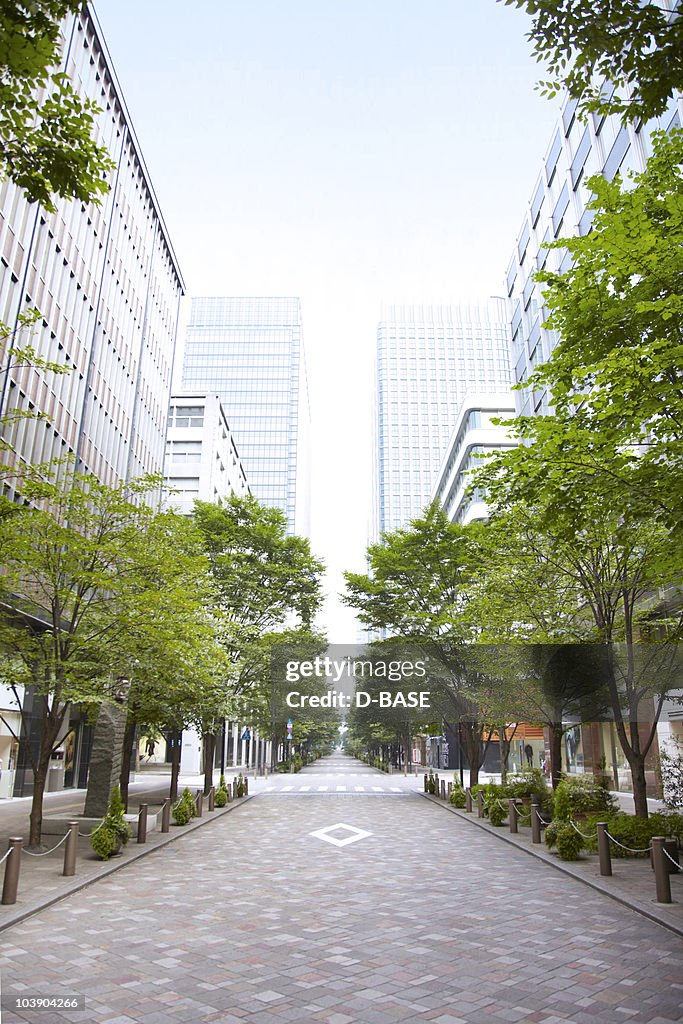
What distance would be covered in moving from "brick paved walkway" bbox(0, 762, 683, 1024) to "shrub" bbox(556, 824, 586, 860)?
667mm

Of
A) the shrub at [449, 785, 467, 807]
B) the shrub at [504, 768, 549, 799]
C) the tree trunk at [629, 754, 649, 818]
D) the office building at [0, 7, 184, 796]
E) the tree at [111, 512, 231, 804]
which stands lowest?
the shrub at [449, 785, 467, 807]

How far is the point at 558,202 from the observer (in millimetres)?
37031

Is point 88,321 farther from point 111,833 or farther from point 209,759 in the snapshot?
point 111,833

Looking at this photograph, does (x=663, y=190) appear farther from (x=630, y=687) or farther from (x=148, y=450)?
(x=148, y=450)

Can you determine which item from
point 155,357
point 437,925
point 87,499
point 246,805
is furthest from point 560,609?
point 155,357

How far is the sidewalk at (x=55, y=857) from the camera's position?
34.4 ft

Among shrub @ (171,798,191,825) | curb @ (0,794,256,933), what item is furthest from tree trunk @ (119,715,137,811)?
curb @ (0,794,256,933)

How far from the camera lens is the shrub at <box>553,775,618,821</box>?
18.0m

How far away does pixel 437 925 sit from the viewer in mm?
9602

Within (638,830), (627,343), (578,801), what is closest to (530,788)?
(578,801)

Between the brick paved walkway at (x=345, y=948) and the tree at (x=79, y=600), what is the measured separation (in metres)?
3.83

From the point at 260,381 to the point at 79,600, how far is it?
480ft

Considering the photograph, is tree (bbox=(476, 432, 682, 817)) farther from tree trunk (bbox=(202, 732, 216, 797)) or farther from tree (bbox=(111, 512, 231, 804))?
tree trunk (bbox=(202, 732, 216, 797))

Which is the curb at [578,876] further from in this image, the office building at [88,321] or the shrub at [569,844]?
the office building at [88,321]
